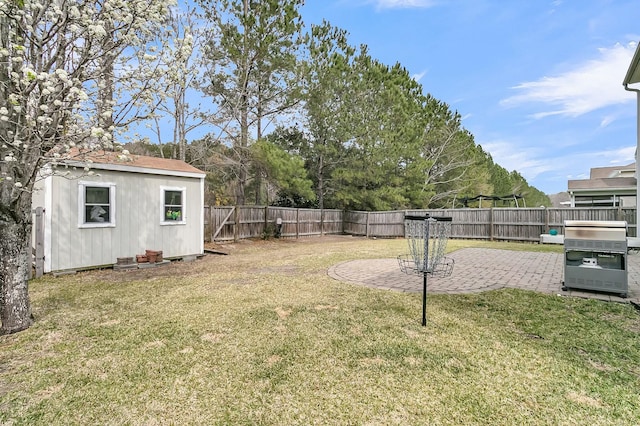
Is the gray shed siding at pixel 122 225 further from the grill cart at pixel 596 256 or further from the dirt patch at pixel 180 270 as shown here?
the grill cart at pixel 596 256

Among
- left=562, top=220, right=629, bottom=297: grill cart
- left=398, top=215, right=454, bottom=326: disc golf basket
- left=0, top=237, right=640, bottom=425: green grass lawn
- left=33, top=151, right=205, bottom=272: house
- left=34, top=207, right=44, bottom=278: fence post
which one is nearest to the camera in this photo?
left=0, top=237, right=640, bottom=425: green grass lawn

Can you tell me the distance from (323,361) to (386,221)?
14.7 meters

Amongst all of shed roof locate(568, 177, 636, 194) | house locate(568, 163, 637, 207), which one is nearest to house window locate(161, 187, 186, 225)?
house locate(568, 163, 637, 207)

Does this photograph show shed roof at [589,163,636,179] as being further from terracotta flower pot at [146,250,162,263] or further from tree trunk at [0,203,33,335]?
tree trunk at [0,203,33,335]

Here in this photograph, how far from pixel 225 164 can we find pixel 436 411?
1349 cm

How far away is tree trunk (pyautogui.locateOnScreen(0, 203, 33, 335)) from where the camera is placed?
3.34 metres

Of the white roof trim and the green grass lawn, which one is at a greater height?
the white roof trim

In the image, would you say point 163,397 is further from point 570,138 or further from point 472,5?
point 570,138

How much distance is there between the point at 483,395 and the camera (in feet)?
7.14

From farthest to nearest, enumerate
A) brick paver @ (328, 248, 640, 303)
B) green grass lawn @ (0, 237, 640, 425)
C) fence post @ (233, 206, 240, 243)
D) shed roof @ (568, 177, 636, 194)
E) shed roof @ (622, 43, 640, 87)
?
shed roof @ (568, 177, 636, 194)
fence post @ (233, 206, 240, 243)
brick paver @ (328, 248, 640, 303)
shed roof @ (622, 43, 640, 87)
green grass lawn @ (0, 237, 640, 425)

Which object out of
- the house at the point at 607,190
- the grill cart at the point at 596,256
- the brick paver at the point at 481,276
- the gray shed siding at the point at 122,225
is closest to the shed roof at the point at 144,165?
the gray shed siding at the point at 122,225

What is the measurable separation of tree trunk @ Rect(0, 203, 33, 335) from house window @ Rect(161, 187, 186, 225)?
4941mm

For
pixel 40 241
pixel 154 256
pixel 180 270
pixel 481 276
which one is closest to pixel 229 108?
pixel 154 256

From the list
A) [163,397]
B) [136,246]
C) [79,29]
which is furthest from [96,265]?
[163,397]
